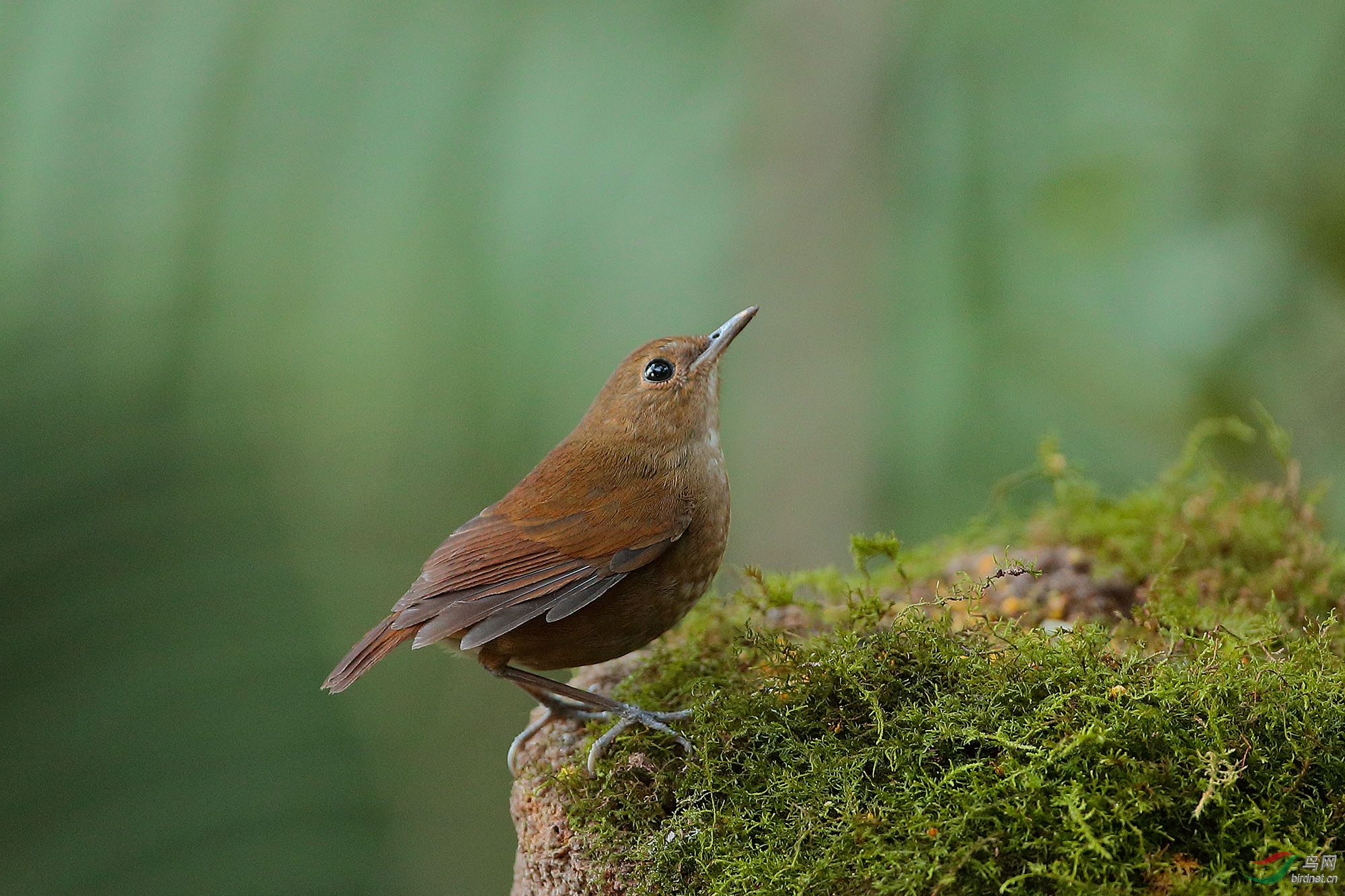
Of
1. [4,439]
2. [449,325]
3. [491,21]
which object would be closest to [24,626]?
[4,439]

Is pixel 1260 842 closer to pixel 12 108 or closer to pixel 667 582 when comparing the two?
pixel 667 582

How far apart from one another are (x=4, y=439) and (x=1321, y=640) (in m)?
5.72

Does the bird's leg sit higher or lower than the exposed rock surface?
higher

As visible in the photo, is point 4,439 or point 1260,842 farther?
point 4,439

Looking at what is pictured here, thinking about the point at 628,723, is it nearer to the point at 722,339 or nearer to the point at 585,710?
the point at 585,710

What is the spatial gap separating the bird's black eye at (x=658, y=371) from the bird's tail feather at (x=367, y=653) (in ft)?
3.38

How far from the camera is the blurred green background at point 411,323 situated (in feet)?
17.5

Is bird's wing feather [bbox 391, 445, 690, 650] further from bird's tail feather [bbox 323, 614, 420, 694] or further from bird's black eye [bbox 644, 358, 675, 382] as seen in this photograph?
bird's black eye [bbox 644, 358, 675, 382]

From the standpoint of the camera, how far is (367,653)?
2.67m

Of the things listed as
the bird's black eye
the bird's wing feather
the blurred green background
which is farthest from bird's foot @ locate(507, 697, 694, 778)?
the blurred green background

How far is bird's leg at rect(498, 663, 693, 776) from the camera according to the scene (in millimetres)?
2492

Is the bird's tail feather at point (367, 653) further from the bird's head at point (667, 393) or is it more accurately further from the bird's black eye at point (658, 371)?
the bird's black eye at point (658, 371)

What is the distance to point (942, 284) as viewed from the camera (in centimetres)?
570

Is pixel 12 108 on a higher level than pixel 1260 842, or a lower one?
higher
